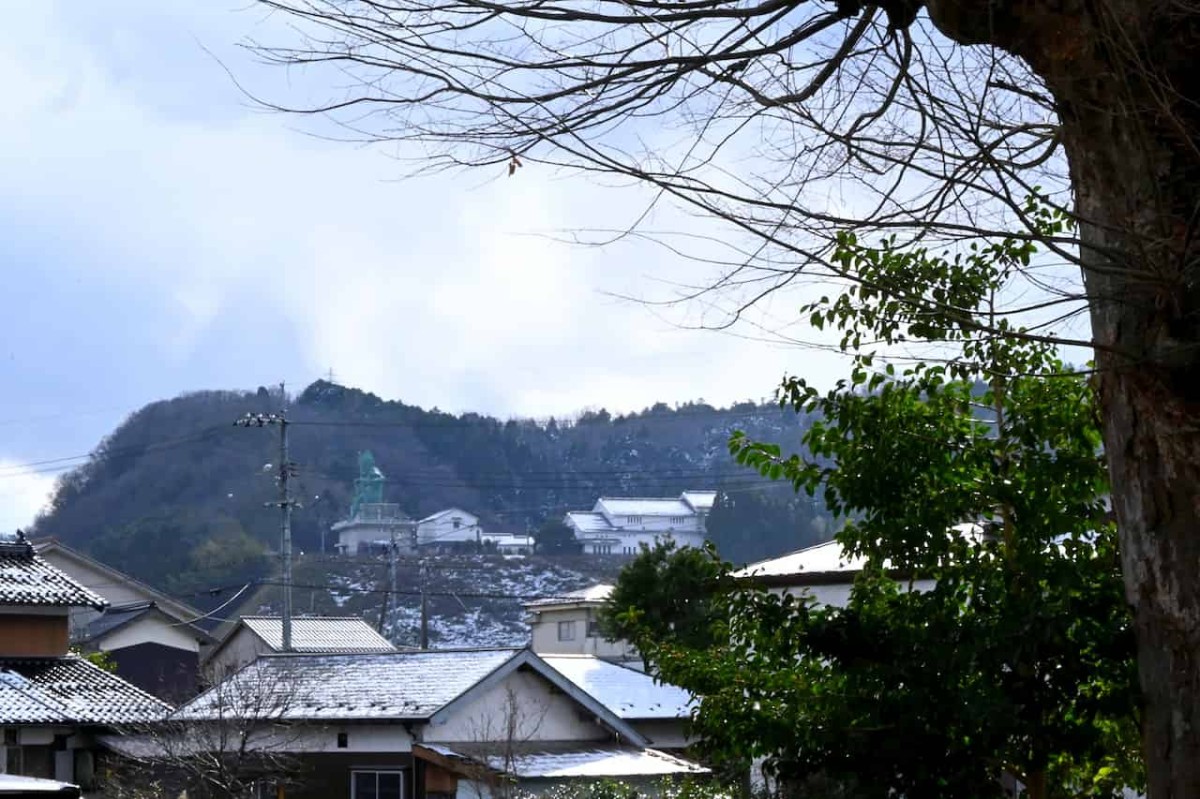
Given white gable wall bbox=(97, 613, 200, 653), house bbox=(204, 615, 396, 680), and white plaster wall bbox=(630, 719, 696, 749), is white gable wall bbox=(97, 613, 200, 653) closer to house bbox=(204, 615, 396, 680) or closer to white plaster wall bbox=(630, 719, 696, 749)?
house bbox=(204, 615, 396, 680)

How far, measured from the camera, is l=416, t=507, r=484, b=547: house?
343 ft

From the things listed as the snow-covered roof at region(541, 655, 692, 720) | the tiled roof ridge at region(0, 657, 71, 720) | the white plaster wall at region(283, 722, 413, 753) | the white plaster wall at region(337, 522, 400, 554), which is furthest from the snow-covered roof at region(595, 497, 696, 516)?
the white plaster wall at region(283, 722, 413, 753)

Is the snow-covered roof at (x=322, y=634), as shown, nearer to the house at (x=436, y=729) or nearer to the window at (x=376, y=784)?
the house at (x=436, y=729)

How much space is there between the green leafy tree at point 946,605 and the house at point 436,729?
15209mm

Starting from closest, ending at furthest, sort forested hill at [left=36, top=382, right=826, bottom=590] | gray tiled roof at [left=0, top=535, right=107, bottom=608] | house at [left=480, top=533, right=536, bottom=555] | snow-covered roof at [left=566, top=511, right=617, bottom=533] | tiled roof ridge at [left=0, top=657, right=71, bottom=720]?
tiled roof ridge at [left=0, top=657, right=71, bottom=720], gray tiled roof at [left=0, top=535, right=107, bottom=608], forested hill at [left=36, top=382, right=826, bottom=590], house at [left=480, top=533, right=536, bottom=555], snow-covered roof at [left=566, top=511, right=617, bottom=533]

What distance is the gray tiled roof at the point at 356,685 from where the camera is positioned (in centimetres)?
2423

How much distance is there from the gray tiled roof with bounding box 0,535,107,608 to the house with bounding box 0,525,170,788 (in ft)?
0.06

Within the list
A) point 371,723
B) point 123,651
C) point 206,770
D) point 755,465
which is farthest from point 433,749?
point 123,651

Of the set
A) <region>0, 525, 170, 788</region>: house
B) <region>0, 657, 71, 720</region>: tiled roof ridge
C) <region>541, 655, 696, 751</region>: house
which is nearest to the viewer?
<region>0, 525, 170, 788</region>: house

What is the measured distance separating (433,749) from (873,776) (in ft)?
56.1

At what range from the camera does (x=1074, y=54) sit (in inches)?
206

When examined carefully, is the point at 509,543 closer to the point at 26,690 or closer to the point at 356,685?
the point at 356,685

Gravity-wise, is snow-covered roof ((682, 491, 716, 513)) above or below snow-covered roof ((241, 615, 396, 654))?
above

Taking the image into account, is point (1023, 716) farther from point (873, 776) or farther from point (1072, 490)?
point (1072, 490)
